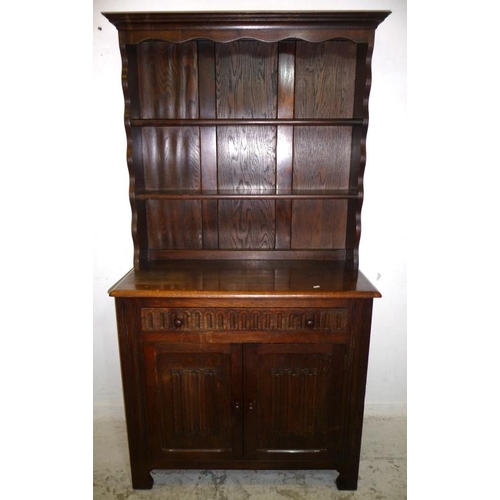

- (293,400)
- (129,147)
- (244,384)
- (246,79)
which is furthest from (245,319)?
(246,79)

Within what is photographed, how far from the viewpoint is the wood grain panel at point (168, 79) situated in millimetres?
1872

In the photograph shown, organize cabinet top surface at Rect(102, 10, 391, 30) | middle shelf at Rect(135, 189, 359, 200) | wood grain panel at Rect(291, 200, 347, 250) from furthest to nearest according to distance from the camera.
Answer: wood grain panel at Rect(291, 200, 347, 250) → middle shelf at Rect(135, 189, 359, 200) → cabinet top surface at Rect(102, 10, 391, 30)

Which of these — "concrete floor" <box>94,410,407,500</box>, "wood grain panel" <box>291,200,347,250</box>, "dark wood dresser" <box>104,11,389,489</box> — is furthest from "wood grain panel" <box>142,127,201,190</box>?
"concrete floor" <box>94,410,407,500</box>

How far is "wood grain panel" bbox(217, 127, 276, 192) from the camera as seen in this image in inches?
76.7

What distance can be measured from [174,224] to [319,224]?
31.0 inches

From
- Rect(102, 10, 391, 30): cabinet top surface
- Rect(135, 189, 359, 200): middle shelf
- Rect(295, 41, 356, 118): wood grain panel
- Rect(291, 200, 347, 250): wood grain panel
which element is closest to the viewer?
Rect(102, 10, 391, 30): cabinet top surface

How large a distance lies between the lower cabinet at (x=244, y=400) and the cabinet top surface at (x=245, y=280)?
246mm

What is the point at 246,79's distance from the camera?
6.23 feet

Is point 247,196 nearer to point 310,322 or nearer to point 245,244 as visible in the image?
point 245,244

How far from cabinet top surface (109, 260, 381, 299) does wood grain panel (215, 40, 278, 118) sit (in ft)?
2.60

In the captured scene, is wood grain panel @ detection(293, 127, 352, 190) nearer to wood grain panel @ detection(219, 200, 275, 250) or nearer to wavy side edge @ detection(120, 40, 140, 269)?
wood grain panel @ detection(219, 200, 275, 250)

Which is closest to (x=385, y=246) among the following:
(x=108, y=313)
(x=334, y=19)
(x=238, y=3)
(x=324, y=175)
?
(x=324, y=175)

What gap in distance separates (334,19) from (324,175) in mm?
708

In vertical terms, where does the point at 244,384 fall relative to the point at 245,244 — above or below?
below
